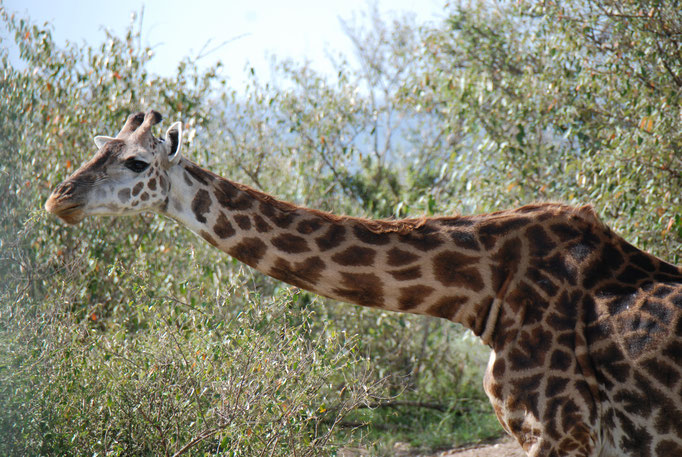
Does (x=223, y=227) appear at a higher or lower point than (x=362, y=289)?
higher

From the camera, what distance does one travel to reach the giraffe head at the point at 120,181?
3.88 meters

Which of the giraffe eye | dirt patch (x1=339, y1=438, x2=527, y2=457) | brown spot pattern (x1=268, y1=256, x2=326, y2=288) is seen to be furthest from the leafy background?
the giraffe eye

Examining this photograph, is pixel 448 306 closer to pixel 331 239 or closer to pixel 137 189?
pixel 331 239

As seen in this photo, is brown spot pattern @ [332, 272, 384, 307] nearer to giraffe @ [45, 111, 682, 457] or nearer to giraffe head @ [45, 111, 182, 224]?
giraffe @ [45, 111, 682, 457]

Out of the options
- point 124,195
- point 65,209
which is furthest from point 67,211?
point 124,195

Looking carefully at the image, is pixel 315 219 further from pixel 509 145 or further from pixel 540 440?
pixel 509 145

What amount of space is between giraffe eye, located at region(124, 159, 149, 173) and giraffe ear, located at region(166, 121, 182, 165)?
0.16 m

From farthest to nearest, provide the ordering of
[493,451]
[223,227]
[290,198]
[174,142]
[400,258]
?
[290,198], [493,451], [174,142], [223,227], [400,258]

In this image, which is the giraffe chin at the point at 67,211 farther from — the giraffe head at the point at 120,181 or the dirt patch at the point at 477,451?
the dirt patch at the point at 477,451

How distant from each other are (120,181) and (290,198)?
199 inches

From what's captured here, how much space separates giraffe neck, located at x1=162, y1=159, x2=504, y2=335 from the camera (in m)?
3.90

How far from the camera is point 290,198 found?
902 cm

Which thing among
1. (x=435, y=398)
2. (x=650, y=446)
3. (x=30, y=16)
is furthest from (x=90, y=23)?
(x=650, y=446)

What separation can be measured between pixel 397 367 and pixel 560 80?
12.1ft
